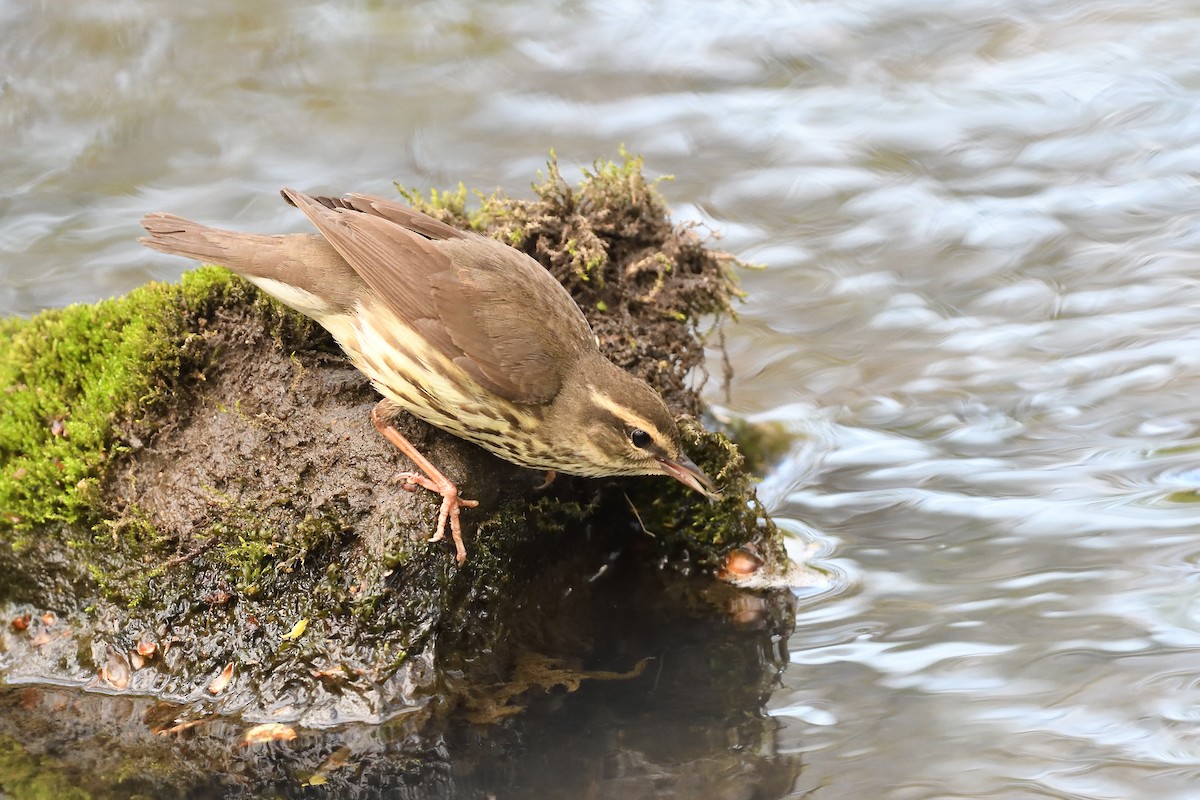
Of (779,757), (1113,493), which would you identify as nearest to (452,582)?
(779,757)

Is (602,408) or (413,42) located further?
(413,42)

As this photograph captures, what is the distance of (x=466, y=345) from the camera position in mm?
5160

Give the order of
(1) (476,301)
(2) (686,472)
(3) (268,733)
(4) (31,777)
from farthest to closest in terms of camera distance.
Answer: (2) (686,472), (1) (476,301), (3) (268,733), (4) (31,777)

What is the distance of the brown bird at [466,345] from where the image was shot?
16.9ft

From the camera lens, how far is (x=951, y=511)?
673 cm

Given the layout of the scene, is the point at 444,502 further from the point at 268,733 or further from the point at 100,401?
the point at 100,401

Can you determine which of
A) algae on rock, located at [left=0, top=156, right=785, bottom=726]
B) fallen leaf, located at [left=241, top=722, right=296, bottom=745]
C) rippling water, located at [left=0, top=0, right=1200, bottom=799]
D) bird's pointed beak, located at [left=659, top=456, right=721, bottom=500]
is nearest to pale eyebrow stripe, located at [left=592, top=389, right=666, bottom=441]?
bird's pointed beak, located at [left=659, top=456, right=721, bottom=500]

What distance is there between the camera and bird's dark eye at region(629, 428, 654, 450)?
205 inches

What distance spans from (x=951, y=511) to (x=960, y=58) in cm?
565

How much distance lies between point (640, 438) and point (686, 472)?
11.1 inches

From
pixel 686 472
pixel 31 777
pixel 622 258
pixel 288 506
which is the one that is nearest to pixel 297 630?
pixel 288 506

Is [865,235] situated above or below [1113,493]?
above

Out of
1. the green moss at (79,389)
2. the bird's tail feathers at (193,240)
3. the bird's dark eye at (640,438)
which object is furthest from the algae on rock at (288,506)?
the bird's dark eye at (640,438)

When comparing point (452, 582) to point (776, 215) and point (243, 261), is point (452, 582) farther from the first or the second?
point (776, 215)
